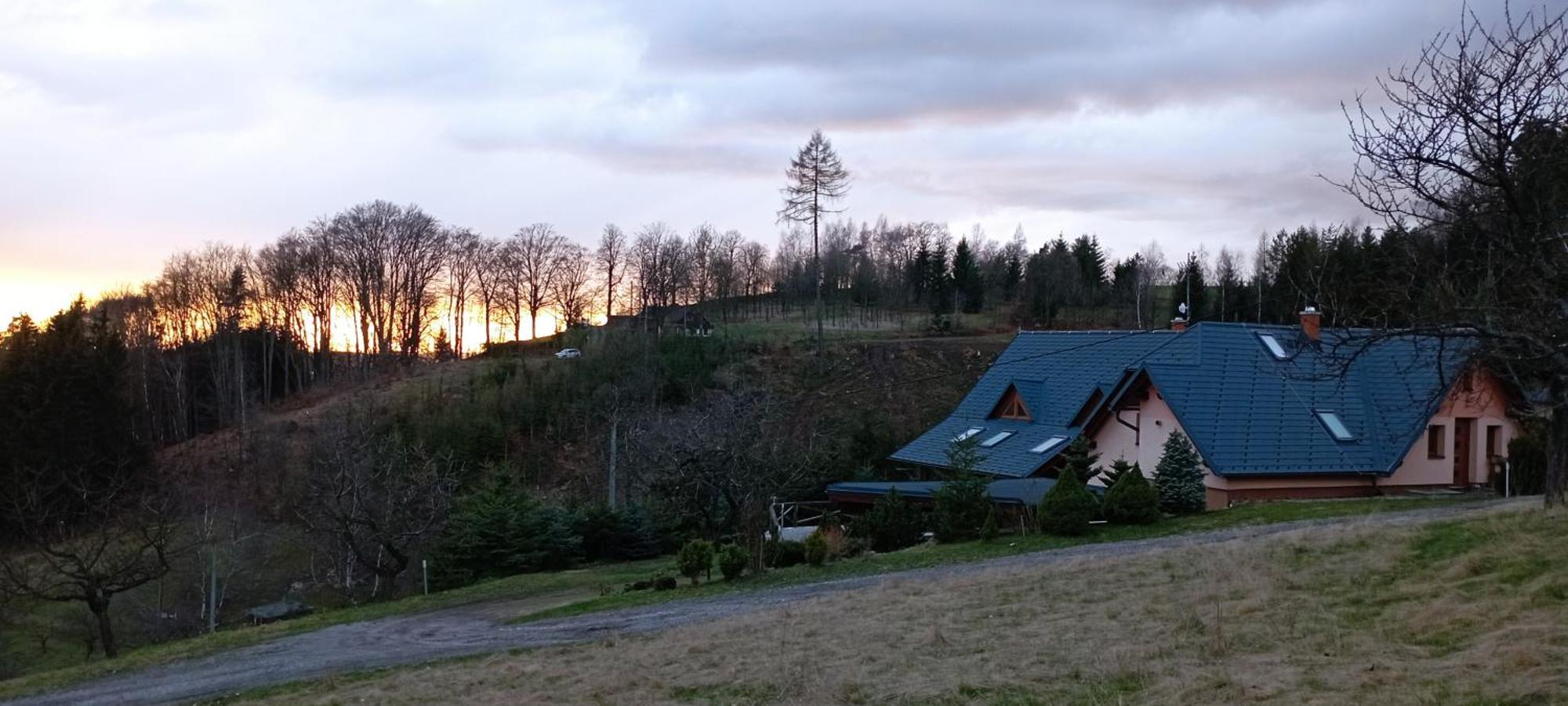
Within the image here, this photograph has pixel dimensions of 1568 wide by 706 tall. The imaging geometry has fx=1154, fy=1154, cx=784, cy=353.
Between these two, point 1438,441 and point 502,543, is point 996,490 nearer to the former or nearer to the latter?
point 1438,441

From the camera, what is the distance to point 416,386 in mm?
51719

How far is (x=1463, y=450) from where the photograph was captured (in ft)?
87.0

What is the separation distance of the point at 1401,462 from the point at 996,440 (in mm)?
10293

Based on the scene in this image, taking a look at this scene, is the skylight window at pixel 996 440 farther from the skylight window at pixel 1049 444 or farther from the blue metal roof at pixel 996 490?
the blue metal roof at pixel 996 490

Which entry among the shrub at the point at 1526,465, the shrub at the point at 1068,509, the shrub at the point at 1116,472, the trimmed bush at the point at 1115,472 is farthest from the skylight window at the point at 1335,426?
the shrub at the point at 1068,509

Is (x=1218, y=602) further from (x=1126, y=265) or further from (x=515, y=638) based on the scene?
(x=1126, y=265)

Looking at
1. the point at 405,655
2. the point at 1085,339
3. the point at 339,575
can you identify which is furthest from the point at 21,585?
the point at 1085,339

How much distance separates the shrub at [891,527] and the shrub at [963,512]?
1324mm

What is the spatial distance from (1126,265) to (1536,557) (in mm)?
68651

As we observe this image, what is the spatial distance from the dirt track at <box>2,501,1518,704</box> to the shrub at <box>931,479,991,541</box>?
10.7 ft

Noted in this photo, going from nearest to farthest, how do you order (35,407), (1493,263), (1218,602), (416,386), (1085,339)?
(1218,602) → (1493,263) → (1085,339) → (35,407) → (416,386)

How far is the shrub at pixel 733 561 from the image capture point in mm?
19422

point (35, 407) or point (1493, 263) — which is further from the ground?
point (1493, 263)

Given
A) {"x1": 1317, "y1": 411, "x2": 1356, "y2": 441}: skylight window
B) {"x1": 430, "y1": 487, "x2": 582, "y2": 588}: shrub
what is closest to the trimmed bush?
{"x1": 1317, "y1": 411, "x2": 1356, "y2": 441}: skylight window
